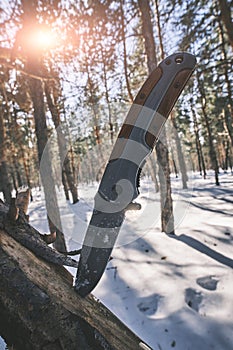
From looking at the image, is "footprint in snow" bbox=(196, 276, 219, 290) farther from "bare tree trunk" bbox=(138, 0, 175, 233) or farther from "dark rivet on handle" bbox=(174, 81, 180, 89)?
"dark rivet on handle" bbox=(174, 81, 180, 89)

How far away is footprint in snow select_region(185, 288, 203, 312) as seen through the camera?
242 cm

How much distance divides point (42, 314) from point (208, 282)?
2.58 metres

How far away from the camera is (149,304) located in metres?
2.60

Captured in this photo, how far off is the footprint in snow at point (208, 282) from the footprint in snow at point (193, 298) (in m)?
0.14

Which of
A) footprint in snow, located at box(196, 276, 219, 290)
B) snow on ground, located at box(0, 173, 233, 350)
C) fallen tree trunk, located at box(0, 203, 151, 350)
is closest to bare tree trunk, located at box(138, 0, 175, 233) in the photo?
snow on ground, located at box(0, 173, 233, 350)

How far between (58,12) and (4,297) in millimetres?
6333

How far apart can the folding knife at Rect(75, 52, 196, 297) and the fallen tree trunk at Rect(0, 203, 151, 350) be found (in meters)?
0.20

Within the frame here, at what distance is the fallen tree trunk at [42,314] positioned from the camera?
0.65m

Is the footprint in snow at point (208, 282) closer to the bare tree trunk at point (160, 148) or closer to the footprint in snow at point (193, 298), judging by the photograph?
the footprint in snow at point (193, 298)

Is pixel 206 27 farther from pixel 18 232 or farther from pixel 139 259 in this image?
pixel 18 232

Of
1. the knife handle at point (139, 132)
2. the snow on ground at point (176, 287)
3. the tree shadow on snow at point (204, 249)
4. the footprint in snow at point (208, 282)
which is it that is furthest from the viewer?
the tree shadow on snow at point (204, 249)

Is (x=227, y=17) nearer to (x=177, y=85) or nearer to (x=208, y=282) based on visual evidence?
(x=208, y=282)

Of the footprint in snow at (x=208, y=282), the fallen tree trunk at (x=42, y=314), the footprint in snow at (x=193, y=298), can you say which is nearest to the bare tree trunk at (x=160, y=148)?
the footprint in snow at (x=208, y=282)

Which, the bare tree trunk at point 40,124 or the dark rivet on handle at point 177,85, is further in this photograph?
Answer: the bare tree trunk at point 40,124
